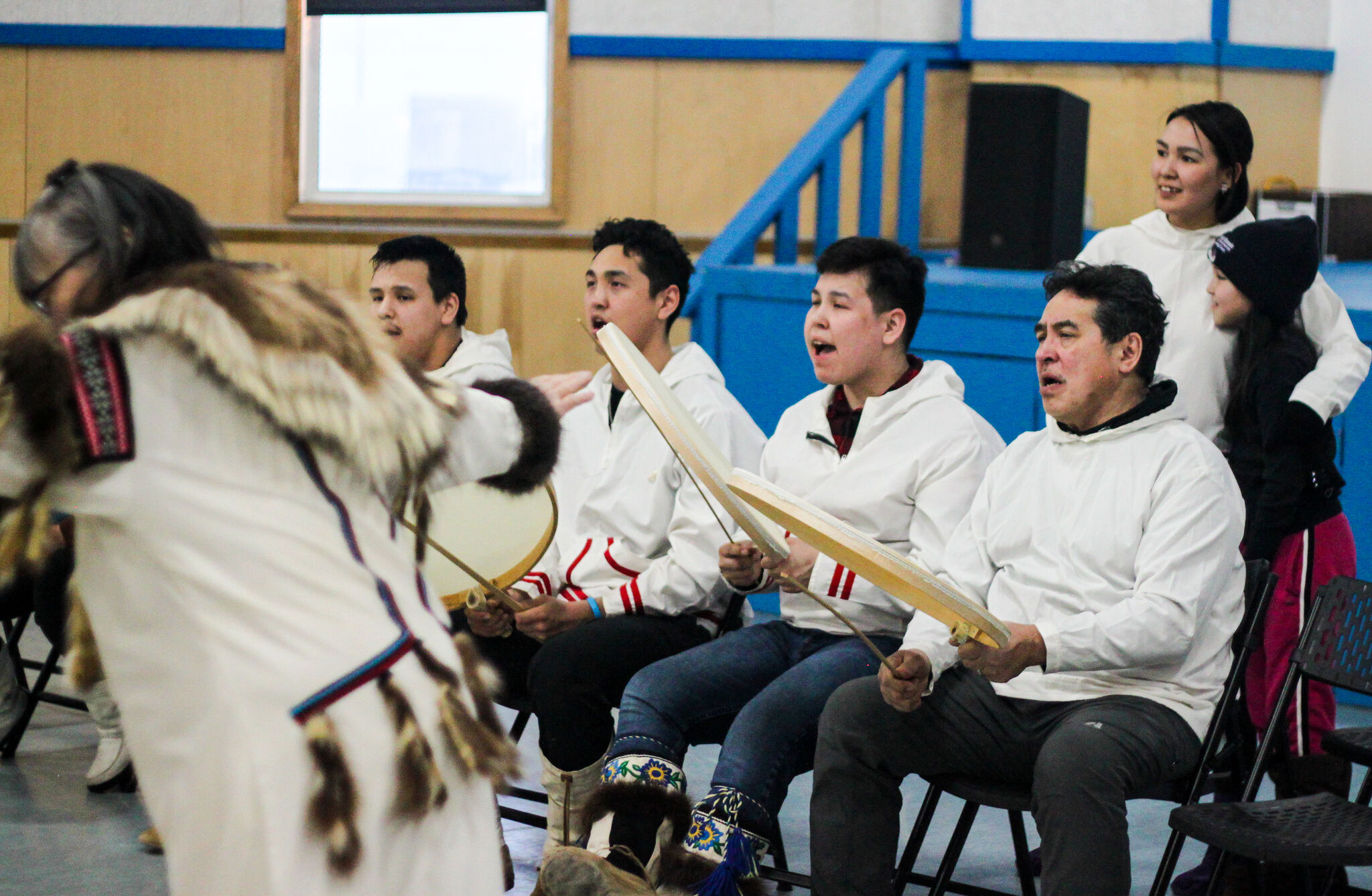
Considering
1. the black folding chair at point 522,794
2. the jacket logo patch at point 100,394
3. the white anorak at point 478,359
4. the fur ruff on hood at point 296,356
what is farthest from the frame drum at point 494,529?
the jacket logo patch at point 100,394

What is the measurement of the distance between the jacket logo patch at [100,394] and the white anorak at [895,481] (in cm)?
169

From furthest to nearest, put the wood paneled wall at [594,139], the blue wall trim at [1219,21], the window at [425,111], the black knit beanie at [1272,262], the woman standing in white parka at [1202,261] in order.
A: the window at [425,111] < the wood paneled wall at [594,139] < the blue wall trim at [1219,21] < the woman standing in white parka at [1202,261] < the black knit beanie at [1272,262]

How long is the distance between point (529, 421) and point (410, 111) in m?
5.77

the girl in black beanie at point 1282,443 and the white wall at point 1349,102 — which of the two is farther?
the white wall at point 1349,102

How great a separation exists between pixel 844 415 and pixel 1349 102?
4.34 meters

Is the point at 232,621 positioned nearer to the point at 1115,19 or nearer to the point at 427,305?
the point at 427,305

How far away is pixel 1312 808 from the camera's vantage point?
8.20ft

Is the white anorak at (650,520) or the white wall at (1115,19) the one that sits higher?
the white wall at (1115,19)

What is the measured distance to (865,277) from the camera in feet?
10.4

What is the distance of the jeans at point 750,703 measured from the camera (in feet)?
8.76

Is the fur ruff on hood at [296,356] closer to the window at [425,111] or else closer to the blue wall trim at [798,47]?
the blue wall trim at [798,47]

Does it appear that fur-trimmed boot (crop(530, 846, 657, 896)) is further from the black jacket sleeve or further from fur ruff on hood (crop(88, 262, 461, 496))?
the black jacket sleeve

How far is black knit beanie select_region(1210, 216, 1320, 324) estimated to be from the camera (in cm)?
319

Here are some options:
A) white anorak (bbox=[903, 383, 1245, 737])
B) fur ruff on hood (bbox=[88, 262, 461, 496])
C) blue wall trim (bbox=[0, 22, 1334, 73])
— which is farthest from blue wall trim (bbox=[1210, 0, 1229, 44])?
fur ruff on hood (bbox=[88, 262, 461, 496])
